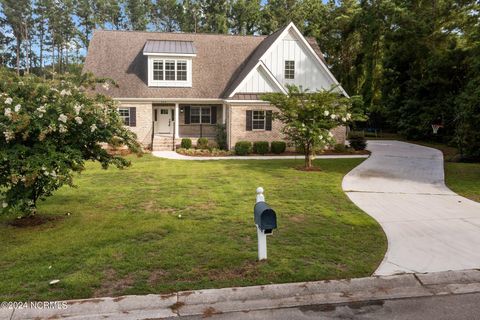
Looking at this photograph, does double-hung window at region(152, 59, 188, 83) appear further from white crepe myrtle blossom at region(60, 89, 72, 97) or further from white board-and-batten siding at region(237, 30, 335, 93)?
white crepe myrtle blossom at region(60, 89, 72, 97)

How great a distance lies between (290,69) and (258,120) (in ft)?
11.9

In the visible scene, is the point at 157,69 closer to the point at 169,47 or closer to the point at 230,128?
the point at 169,47

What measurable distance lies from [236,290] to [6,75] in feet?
19.8

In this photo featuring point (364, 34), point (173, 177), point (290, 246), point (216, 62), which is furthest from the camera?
point (364, 34)

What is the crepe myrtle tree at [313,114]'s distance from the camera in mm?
15688

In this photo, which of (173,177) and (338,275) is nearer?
(338,275)

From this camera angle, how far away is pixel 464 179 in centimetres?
1423

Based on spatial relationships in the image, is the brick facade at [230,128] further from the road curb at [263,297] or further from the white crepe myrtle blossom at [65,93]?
the road curb at [263,297]

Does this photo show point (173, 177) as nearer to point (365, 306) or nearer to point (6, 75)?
point (6, 75)

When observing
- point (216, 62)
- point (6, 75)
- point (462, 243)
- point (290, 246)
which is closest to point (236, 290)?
point (290, 246)

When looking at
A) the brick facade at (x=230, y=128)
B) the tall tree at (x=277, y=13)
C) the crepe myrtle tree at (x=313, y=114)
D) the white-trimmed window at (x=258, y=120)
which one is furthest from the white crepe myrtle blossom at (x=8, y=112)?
the tall tree at (x=277, y=13)

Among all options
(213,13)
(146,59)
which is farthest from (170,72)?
(213,13)

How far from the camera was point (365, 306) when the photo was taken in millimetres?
4891

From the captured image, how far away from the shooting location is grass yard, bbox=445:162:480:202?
1180cm
